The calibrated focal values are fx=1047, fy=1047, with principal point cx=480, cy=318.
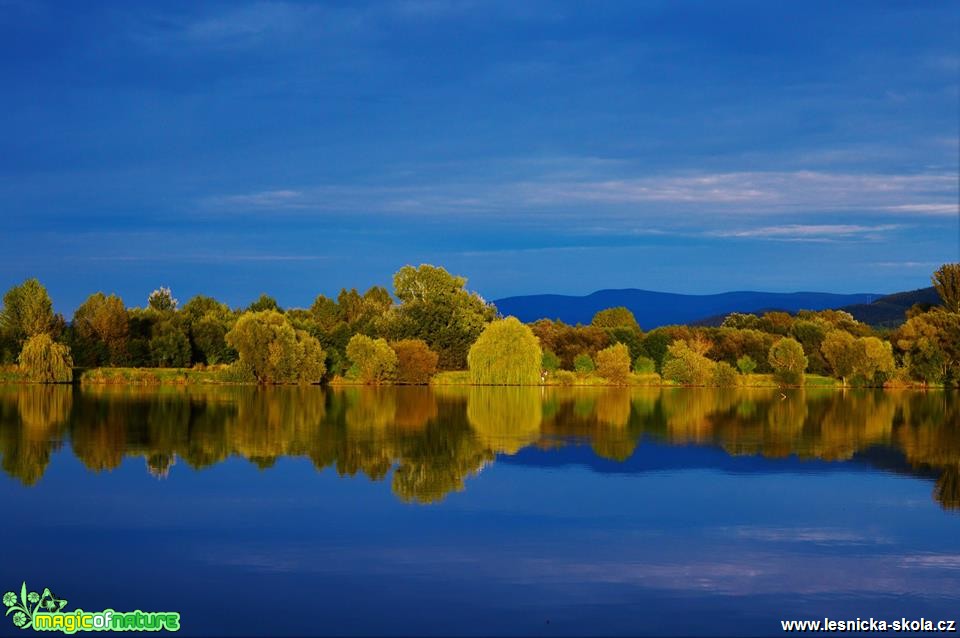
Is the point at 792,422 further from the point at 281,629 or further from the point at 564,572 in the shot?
the point at 281,629

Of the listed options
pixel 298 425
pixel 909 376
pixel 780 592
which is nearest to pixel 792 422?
pixel 298 425

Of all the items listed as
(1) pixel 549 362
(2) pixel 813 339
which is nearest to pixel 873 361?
(2) pixel 813 339

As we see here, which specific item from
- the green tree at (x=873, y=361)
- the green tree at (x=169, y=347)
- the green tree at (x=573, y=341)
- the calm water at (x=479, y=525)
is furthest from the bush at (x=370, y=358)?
the calm water at (x=479, y=525)

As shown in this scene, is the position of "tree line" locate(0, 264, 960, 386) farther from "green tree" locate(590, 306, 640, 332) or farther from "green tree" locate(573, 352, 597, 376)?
"green tree" locate(590, 306, 640, 332)

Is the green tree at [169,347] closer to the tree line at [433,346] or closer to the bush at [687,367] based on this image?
the tree line at [433,346]

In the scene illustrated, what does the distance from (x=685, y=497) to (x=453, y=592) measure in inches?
300

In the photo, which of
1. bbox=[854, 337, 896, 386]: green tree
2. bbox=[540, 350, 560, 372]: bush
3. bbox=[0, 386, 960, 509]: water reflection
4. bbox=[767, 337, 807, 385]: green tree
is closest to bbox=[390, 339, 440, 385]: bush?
bbox=[540, 350, 560, 372]: bush

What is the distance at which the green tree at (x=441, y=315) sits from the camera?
68.0 m

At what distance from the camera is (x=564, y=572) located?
38.2ft

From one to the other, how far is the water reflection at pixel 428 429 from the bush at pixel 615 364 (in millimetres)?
14503

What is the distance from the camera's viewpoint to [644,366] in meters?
67.8

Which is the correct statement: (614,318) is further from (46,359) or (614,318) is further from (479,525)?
(479,525)

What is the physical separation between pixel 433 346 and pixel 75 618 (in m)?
58.1

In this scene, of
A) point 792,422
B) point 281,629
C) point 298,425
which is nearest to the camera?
point 281,629
